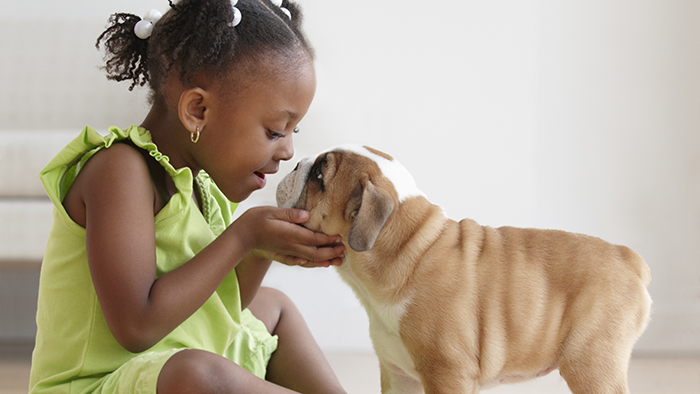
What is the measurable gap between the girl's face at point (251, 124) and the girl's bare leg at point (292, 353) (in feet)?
1.33

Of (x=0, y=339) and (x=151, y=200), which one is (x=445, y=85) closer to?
(x=151, y=200)

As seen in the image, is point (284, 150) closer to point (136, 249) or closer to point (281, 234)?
point (281, 234)

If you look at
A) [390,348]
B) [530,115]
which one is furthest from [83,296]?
[530,115]

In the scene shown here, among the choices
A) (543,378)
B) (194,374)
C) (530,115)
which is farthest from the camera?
(530,115)

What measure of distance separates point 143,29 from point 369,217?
52 centimetres

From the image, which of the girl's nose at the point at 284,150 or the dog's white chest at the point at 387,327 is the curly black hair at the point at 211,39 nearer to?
the girl's nose at the point at 284,150

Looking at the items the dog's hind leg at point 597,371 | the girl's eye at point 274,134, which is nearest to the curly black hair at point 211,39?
the girl's eye at point 274,134

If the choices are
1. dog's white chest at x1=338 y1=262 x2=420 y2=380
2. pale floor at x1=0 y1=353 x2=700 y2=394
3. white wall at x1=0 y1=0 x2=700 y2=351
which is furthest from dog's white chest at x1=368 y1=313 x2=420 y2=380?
white wall at x1=0 y1=0 x2=700 y2=351

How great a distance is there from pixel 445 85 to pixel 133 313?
1.51 metres

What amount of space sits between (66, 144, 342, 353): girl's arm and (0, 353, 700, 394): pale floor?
692 mm

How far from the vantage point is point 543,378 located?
1.62 metres

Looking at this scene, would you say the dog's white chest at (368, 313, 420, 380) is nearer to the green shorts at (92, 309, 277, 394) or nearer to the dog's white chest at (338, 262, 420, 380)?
the dog's white chest at (338, 262, 420, 380)

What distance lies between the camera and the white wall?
6.58ft

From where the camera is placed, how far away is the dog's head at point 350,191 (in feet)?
3.09
